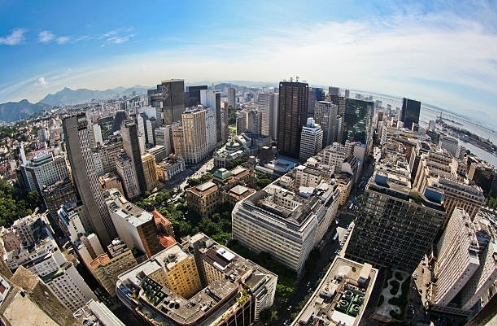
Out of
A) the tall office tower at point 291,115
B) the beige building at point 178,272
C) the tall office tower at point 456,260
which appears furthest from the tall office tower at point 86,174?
the tall office tower at point 291,115

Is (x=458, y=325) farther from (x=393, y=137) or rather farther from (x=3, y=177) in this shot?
(x=3, y=177)

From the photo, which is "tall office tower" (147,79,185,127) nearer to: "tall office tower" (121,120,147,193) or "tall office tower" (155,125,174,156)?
"tall office tower" (155,125,174,156)

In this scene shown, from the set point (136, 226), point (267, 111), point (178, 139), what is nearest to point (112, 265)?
point (136, 226)

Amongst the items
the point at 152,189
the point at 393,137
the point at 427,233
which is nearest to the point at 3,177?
the point at 152,189

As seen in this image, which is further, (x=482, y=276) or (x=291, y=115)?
(x=291, y=115)

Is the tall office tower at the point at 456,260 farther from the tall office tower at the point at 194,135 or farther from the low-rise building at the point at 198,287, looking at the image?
the tall office tower at the point at 194,135

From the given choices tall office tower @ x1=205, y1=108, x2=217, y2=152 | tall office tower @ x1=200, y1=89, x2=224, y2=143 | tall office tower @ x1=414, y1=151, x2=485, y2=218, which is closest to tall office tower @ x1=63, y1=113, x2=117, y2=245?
tall office tower @ x1=205, y1=108, x2=217, y2=152

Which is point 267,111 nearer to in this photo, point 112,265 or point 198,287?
point 198,287
